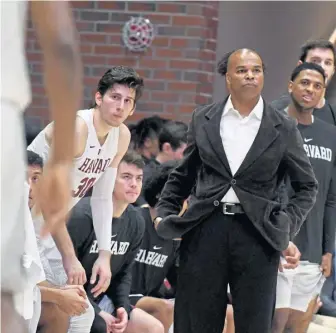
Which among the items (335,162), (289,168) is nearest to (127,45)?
(335,162)

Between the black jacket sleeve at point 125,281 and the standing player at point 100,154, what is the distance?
12.4 inches

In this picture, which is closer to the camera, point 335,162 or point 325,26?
point 335,162

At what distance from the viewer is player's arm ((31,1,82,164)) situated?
217 cm

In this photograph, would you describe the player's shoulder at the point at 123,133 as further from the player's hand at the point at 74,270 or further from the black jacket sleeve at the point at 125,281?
the player's hand at the point at 74,270

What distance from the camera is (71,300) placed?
5.04 meters

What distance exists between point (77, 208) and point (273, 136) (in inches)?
49.4

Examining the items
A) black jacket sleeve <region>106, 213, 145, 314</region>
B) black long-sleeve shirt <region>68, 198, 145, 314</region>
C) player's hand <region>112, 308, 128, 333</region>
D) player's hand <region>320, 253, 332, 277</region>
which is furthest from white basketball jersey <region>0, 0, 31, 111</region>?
player's hand <region>320, 253, 332, 277</region>

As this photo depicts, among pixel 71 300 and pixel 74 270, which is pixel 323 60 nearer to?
pixel 74 270

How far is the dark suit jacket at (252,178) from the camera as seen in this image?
471 centimetres

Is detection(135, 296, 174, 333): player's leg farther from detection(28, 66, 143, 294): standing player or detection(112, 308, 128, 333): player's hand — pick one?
detection(28, 66, 143, 294): standing player

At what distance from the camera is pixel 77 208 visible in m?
5.52

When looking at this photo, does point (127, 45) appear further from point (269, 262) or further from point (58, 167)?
point (58, 167)

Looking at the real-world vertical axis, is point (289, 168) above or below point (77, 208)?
above

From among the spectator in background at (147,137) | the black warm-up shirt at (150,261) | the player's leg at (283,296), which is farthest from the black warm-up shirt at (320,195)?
the spectator in background at (147,137)
